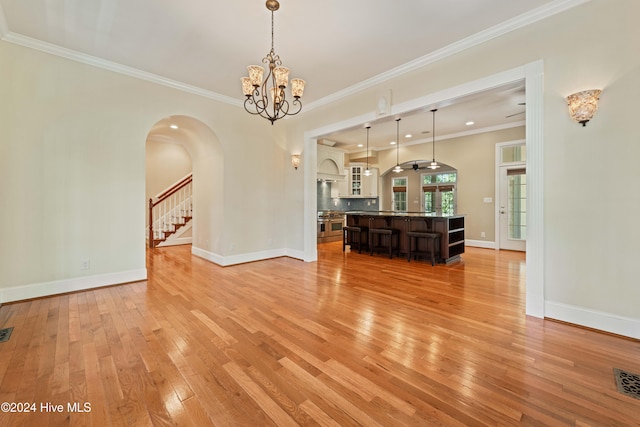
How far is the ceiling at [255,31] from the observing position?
8.86 feet

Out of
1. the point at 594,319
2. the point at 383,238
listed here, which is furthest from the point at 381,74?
the point at 594,319

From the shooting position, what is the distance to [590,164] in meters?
2.55

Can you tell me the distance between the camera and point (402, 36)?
3.18 meters

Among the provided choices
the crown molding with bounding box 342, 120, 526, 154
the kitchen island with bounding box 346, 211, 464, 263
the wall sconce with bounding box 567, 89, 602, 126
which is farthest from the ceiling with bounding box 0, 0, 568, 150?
the crown molding with bounding box 342, 120, 526, 154

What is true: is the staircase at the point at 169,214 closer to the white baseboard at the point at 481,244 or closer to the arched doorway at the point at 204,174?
the arched doorway at the point at 204,174

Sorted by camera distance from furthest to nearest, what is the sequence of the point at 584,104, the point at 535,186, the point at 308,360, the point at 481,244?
the point at 481,244, the point at 535,186, the point at 584,104, the point at 308,360

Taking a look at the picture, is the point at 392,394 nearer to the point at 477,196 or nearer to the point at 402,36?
the point at 402,36

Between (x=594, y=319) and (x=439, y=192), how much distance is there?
6963 mm

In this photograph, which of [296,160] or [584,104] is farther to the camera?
[296,160]

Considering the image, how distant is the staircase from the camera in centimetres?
712

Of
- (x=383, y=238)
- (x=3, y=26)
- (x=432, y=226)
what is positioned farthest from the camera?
(x=383, y=238)

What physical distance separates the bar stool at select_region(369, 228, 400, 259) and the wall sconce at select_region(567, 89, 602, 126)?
365cm

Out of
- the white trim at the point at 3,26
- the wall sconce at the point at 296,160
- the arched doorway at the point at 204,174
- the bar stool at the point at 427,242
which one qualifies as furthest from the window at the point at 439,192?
the white trim at the point at 3,26

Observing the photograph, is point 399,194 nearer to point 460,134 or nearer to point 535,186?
point 460,134
